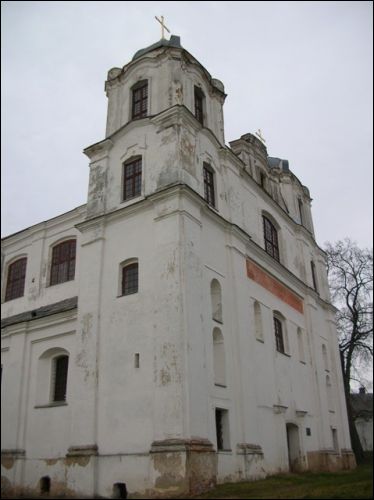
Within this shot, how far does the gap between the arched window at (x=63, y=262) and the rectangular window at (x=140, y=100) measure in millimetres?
6255

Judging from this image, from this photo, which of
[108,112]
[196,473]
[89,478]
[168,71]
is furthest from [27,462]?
[168,71]

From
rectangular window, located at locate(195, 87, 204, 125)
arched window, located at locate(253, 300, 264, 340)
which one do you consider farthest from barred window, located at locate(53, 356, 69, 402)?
rectangular window, located at locate(195, 87, 204, 125)

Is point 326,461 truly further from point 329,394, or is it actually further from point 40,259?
point 40,259

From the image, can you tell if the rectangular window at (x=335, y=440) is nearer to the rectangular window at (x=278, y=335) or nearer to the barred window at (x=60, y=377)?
the rectangular window at (x=278, y=335)

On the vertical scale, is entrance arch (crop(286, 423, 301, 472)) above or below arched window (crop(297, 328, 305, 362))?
below

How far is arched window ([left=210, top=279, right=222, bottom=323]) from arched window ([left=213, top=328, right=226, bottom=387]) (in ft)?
Answer: 1.97

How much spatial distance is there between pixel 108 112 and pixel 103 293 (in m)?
8.19

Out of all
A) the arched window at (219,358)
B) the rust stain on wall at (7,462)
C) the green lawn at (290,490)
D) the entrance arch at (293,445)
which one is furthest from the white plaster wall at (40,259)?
the entrance arch at (293,445)

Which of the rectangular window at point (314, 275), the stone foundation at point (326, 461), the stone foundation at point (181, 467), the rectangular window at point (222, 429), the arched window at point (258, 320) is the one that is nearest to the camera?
the stone foundation at point (181, 467)

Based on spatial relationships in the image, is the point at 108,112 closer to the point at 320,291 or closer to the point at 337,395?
the point at 320,291

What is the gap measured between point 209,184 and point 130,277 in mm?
4925

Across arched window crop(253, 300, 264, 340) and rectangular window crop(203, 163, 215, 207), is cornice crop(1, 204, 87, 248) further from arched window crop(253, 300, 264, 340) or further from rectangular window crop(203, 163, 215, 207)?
arched window crop(253, 300, 264, 340)

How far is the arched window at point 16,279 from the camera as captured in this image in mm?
23438

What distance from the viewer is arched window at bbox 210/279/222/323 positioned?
17219mm
